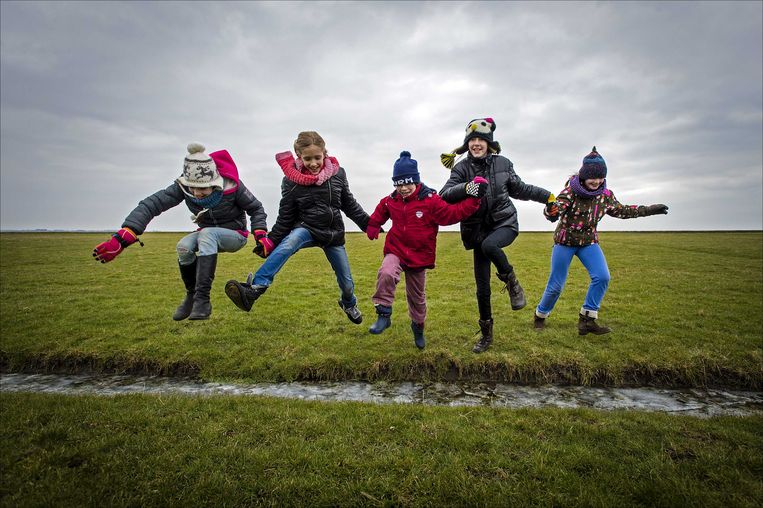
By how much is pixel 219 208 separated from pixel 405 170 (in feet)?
10.0

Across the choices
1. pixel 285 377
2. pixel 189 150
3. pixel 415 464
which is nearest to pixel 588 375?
pixel 415 464

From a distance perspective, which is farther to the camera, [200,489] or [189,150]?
[189,150]

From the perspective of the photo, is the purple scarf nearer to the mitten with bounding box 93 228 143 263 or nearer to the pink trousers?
the pink trousers

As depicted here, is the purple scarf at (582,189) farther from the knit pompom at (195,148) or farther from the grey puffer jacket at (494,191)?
the knit pompom at (195,148)

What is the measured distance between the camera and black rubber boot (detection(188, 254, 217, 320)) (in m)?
5.56

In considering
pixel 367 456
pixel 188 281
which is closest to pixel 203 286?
pixel 188 281

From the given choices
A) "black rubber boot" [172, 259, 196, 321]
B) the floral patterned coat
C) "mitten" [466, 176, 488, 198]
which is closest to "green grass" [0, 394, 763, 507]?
"black rubber boot" [172, 259, 196, 321]

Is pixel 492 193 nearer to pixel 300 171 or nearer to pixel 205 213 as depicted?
pixel 300 171

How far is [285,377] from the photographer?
30.0 feet

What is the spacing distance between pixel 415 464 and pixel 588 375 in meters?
5.48

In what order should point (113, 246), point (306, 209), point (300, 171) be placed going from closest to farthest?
point (113, 246) → point (300, 171) → point (306, 209)

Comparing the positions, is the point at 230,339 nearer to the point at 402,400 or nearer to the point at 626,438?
the point at 402,400

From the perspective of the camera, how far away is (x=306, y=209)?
623 centimetres

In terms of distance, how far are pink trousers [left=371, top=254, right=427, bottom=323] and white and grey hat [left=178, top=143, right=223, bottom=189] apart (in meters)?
2.95
